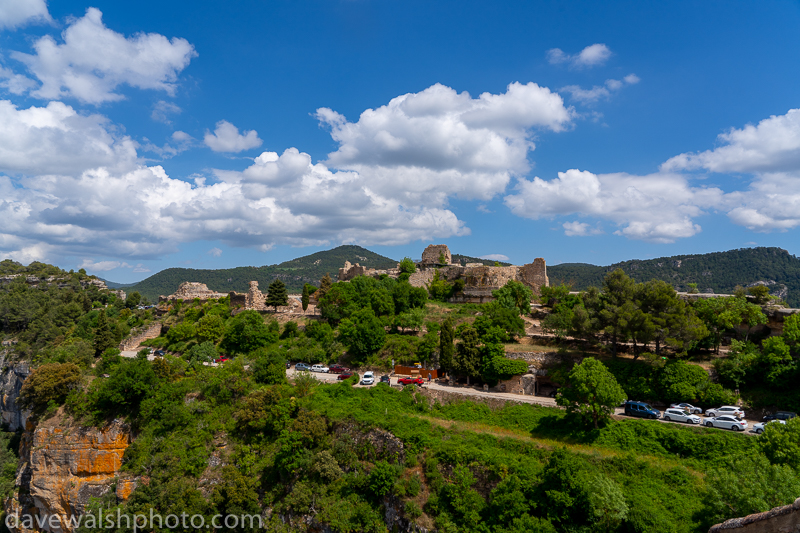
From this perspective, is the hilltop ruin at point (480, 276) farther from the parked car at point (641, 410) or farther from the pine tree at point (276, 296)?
the parked car at point (641, 410)

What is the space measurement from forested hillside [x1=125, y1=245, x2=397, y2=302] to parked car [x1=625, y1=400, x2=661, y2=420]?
4090 inches

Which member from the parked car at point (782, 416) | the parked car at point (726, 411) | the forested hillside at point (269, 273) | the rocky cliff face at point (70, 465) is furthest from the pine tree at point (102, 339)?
the forested hillside at point (269, 273)

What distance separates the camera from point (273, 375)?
3166cm

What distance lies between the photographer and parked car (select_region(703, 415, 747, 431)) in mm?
20984

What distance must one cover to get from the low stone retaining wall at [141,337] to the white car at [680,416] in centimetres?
5682

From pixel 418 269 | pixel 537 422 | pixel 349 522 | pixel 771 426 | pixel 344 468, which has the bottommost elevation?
pixel 349 522

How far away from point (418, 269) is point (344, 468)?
38.2 m

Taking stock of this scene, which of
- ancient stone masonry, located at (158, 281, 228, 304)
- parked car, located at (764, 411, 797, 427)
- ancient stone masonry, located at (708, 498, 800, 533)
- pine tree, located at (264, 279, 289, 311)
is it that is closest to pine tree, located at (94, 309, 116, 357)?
ancient stone masonry, located at (158, 281, 228, 304)

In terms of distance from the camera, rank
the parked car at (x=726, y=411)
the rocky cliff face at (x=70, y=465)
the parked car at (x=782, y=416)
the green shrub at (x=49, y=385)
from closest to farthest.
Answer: the parked car at (x=782, y=416), the parked car at (x=726, y=411), the rocky cliff face at (x=70, y=465), the green shrub at (x=49, y=385)

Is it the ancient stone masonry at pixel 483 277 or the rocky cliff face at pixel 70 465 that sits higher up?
the ancient stone masonry at pixel 483 277

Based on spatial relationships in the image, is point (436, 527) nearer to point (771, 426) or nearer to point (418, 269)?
point (771, 426)

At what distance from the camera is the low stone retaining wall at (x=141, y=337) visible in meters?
50.4

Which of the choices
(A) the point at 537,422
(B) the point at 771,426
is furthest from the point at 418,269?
(B) the point at 771,426

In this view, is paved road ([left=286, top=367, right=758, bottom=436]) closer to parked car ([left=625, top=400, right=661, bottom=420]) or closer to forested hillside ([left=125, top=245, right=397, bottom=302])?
parked car ([left=625, top=400, right=661, bottom=420])
